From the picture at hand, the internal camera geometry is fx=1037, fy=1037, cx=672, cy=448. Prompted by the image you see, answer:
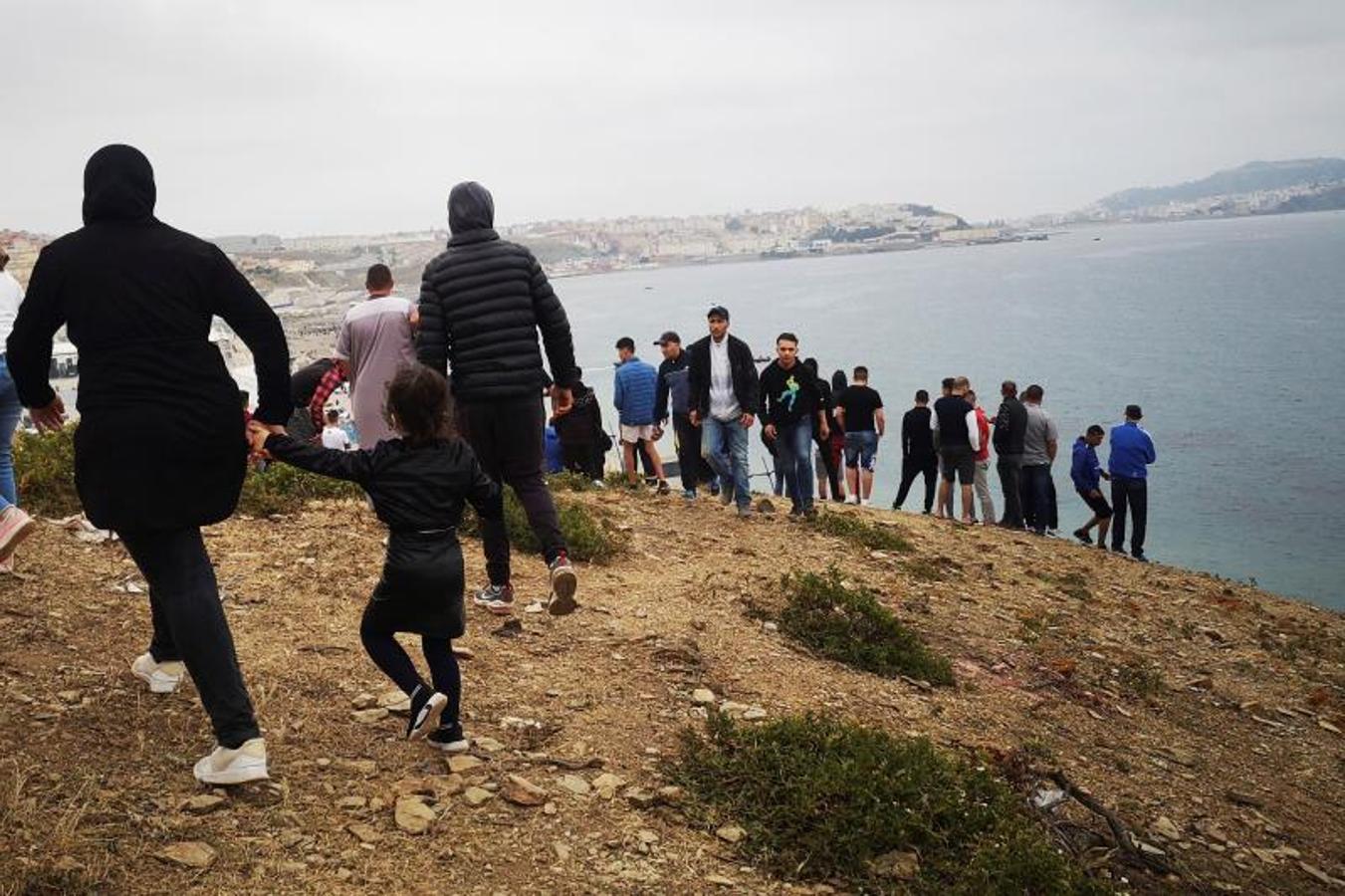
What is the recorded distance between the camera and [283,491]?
7.85 meters

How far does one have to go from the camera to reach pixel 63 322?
323 cm

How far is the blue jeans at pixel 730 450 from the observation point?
9133 millimetres

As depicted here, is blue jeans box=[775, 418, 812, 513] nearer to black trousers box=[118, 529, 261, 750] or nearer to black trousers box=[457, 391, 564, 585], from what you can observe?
black trousers box=[457, 391, 564, 585]

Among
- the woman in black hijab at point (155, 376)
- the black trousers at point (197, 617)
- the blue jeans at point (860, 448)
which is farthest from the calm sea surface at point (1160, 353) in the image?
the woman in black hijab at point (155, 376)

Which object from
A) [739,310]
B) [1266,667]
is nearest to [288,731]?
[1266,667]

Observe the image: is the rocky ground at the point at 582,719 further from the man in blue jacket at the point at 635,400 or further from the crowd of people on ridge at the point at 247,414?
the man in blue jacket at the point at 635,400

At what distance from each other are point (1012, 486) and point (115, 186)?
37.3ft

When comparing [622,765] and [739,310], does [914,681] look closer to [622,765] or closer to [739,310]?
[622,765]

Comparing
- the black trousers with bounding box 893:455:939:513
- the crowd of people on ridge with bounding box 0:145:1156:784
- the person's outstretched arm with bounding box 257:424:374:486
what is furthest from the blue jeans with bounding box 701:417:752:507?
the person's outstretched arm with bounding box 257:424:374:486

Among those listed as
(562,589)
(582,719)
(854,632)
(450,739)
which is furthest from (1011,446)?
(450,739)

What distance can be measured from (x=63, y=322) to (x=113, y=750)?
5.00 feet

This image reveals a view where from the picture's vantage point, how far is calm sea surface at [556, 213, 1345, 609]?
110ft

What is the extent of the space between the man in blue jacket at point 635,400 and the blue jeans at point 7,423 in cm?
603

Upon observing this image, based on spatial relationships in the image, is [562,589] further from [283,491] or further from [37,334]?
[283,491]
